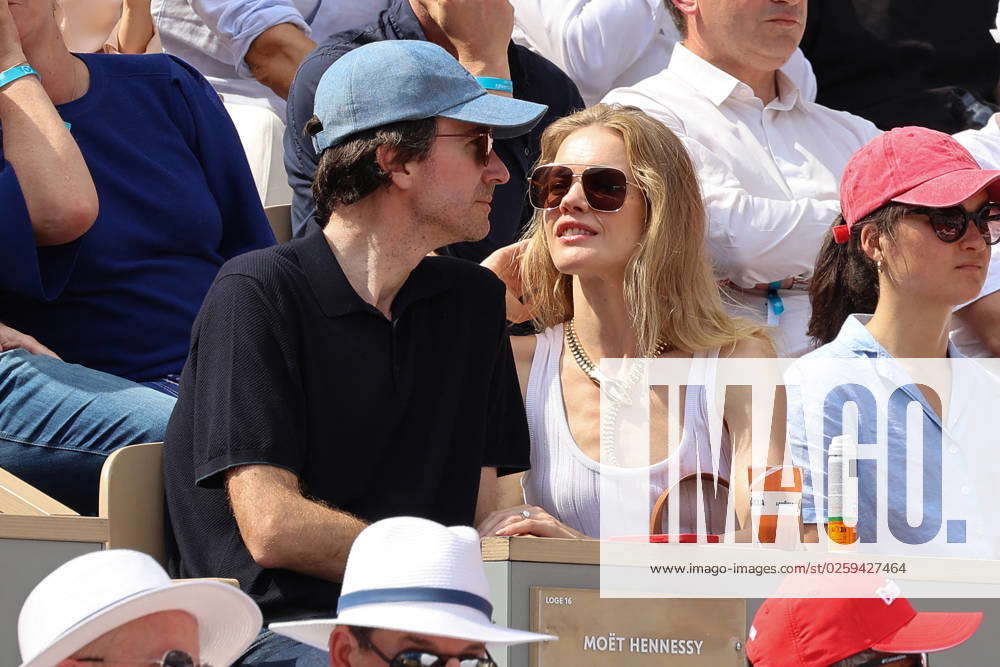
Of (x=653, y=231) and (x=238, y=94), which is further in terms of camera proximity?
(x=238, y=94)

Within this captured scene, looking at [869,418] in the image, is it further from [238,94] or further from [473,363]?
[238,94]

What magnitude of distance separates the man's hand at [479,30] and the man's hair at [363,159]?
1.21 metres

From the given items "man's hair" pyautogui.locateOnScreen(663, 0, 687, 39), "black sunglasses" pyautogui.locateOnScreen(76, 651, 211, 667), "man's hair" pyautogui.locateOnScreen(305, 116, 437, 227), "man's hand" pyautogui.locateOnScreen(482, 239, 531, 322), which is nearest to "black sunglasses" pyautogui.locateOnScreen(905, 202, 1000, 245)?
"man's hand" pyautogui.locateOnScreen(482, 239, 531, 322)

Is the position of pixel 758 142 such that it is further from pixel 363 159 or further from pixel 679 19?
pixel 363 159

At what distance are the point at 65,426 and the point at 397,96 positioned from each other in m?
0.97

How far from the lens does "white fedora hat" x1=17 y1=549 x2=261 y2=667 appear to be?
6.82 ft

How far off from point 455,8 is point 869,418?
6.09ft

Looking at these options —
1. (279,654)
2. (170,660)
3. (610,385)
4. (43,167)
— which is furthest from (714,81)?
(170,660)

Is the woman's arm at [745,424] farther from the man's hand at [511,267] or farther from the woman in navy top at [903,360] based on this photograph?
the man's hand at [511,267]

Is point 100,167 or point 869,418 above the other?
point 100,167

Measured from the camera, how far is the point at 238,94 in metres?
5.35

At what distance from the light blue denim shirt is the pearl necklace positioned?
41 centimetres

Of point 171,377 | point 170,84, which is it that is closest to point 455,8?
point 170,84

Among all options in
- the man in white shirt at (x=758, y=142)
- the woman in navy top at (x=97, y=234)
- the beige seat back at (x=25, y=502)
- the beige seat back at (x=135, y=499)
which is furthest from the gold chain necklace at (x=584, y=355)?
the beige seat back at (x=25, y=502)
